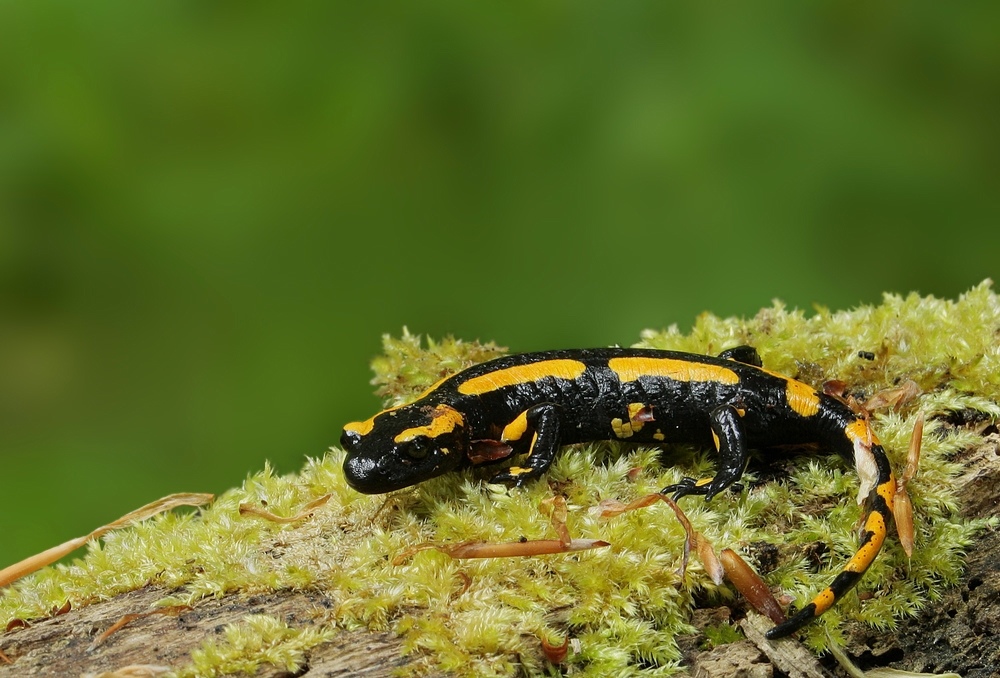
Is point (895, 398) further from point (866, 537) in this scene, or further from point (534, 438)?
point (534, 438)

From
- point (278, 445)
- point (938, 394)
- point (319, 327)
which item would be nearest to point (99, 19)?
point (319, 327)

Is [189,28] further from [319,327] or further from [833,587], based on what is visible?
[833,587]

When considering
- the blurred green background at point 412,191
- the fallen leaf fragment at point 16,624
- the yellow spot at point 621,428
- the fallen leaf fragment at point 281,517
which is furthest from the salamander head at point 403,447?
the blurred green background at point 412,191

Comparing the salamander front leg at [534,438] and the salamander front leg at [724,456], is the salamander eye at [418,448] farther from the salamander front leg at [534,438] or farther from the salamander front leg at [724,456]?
the salamander front leg at [724,456]

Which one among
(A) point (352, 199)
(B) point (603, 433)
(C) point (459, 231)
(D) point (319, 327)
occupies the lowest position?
(B) point (603, 433)

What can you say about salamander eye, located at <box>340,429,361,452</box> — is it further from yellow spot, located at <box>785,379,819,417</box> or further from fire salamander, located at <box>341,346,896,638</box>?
yellow spot, located at <box>785,379,819,417</box>

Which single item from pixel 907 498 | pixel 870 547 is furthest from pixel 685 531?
pixel 907 498

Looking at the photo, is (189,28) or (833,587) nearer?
(833,587)

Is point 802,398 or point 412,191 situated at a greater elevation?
point 412,191
